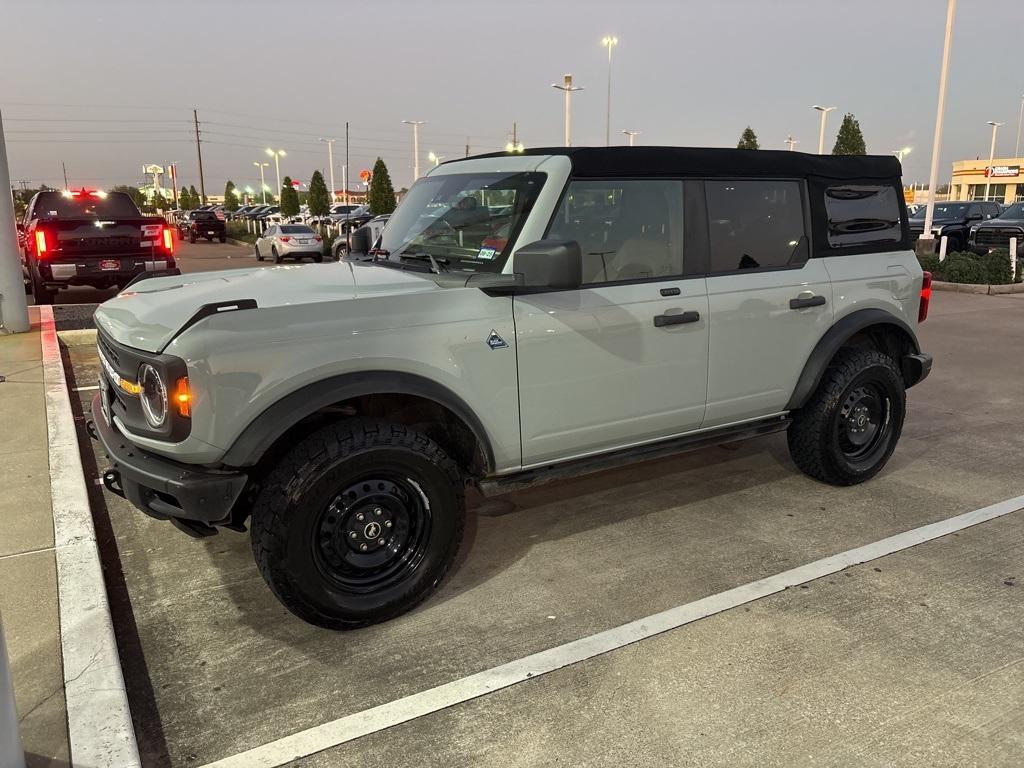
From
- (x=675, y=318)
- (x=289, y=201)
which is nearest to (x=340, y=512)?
(x=675, y=318)

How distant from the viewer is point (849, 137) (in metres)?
27.7

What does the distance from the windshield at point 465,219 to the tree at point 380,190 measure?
39.1 m

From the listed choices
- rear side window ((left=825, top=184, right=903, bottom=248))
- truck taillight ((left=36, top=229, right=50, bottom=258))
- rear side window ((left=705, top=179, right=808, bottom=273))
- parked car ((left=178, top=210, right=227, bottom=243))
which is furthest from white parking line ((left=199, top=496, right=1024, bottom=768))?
parked car ((left=178, top=210, right=227, bottom=243))

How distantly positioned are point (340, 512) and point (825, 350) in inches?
114

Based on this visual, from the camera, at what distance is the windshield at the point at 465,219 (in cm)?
367

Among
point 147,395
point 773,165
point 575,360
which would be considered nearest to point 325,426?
point 147,395

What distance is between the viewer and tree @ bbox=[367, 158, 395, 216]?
140 ft

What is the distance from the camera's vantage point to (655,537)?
4211mm

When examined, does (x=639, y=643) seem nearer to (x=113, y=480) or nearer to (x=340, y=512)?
(x=340, y=512)

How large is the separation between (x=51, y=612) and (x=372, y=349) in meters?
1.68

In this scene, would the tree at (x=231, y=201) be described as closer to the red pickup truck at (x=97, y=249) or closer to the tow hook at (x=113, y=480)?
the red pickup truck at (x=97, y=249)

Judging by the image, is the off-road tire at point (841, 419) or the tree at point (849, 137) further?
the tree at point (849, 137)

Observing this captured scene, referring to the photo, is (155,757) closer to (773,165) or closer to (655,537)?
(655,537)

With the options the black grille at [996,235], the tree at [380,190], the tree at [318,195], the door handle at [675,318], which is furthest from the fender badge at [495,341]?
the tree at [318,195]
